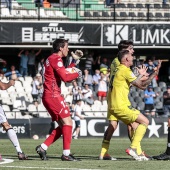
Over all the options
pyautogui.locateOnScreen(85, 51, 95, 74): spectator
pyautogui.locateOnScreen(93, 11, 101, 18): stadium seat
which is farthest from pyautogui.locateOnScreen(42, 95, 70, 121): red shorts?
pyautogui.locateOnScreen(93, 11, 101, 18): stadium seat

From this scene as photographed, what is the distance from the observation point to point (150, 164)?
11.7 meters

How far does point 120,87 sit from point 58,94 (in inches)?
44.9

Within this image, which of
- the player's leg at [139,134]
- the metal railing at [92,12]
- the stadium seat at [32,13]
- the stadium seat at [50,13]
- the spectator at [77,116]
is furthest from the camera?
the stadium seat at [50,13]

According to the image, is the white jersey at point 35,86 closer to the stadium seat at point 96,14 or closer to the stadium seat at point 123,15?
the stadium seat at point 96,14

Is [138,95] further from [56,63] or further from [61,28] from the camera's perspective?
[56,63]

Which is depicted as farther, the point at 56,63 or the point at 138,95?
the point at 138,95

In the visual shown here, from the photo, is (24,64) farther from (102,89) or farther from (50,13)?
(102,89)

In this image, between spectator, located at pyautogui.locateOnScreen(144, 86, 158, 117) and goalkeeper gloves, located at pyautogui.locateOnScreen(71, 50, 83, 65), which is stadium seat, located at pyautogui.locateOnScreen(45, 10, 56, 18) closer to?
spectator, located at pyautogui.locateOnScreen(144, 86, 158, 117)

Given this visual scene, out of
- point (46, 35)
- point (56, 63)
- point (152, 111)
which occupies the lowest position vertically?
point (152, 111)

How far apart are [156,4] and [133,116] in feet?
69.0

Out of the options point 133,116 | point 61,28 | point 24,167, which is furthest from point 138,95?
point 24,167

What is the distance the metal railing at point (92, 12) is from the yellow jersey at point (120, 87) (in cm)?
1951

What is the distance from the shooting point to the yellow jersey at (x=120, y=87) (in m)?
Result: 12.8

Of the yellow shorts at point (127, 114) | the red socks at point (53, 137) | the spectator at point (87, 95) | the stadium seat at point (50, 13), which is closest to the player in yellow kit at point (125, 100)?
the yellow shorts at point (127, 114)
